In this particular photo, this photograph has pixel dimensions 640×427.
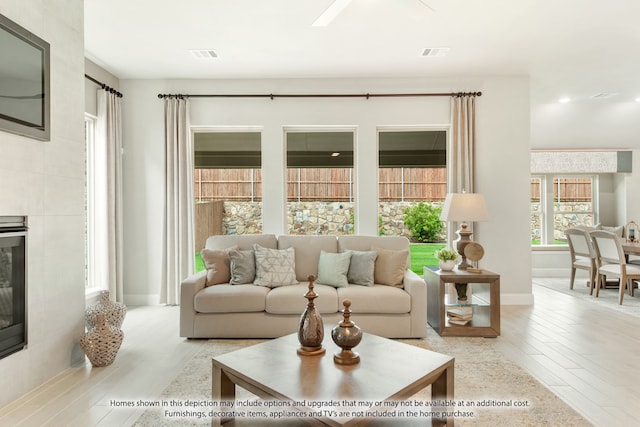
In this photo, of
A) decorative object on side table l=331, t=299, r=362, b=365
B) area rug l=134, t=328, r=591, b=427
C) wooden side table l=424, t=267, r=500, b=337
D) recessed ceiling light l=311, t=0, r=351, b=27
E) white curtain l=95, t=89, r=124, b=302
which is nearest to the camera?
decorative object on side table l=331, t=299, r=362, b=365

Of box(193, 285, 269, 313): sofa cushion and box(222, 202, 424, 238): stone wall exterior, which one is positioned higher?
box(222, 202, 424, 238): stone wall exterior

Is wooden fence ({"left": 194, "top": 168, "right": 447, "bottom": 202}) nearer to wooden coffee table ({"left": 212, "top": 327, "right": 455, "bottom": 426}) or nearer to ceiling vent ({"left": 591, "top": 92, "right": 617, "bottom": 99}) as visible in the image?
ceiling vent ({"left": 591, "top": 92, "right": 617, "bottom": 99})

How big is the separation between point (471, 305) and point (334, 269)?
1.36 metres

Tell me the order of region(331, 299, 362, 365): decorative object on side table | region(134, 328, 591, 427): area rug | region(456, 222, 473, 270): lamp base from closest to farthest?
region(331, 299, 362, 365): decorative object on side table
region(134, 328, 591, 427): area rug
region(456, 222, 473, 270): lamp base

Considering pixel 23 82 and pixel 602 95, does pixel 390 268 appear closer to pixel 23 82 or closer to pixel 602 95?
pixel 23 82

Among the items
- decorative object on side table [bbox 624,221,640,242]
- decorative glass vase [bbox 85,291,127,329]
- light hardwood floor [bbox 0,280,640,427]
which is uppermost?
Answer: decorative object on side table [bbox 624,221,640,242]

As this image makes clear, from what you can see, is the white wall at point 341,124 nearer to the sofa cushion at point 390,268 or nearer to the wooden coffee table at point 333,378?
the sofa cushion at point 390,268

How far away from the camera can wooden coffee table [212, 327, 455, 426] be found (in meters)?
1.60

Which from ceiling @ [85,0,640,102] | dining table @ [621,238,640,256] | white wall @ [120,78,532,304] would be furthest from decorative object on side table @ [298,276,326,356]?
dining table @ [621,238,640,256]

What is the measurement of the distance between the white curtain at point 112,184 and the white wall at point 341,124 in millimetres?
223

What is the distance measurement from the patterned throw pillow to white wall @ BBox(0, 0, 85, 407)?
1.49 m

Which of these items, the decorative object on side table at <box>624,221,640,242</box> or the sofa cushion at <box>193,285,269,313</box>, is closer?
the sofa cushion at <box>193,285,269,313</box>

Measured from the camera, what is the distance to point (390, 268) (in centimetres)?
375

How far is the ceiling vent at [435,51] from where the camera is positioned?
4.04m
